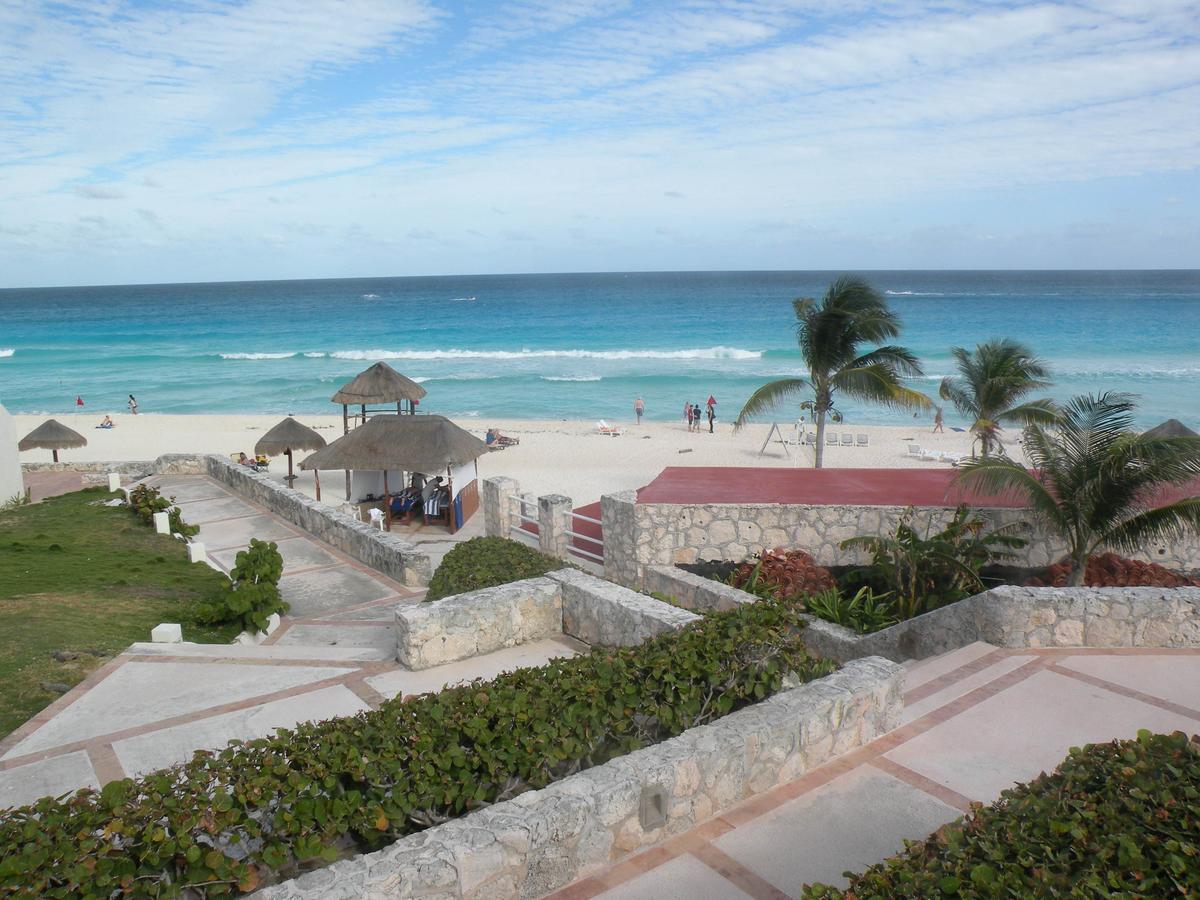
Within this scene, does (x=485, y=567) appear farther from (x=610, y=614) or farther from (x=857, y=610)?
(x=857, y=610)

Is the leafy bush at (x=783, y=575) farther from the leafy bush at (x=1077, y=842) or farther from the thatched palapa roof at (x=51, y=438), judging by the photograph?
the thatched palapa roof at (x=51, y=438)

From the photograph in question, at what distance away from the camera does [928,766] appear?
17.6 ft

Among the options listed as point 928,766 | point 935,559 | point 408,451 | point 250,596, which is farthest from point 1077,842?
point 408,451

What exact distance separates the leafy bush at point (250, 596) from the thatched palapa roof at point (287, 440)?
1123cm

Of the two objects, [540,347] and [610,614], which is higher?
[540,347]

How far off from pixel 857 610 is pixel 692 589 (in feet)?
6.58

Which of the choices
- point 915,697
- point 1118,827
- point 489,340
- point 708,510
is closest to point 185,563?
point 708,510

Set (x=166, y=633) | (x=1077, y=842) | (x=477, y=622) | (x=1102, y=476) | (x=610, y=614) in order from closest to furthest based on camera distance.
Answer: (x=1077, y=842) → (x=610, y=614) → (x=477, y=622) → (x=166, y=633) → (x=1102, y=476)

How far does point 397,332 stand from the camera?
252 feet

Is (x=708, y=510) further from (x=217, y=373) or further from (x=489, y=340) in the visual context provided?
(x=489, y=340)

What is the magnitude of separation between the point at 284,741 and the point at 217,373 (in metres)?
54.4

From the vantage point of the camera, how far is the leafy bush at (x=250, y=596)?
374 inches

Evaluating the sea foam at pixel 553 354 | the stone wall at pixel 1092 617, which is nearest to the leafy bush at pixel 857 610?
the stone wall at pixel 1092 617

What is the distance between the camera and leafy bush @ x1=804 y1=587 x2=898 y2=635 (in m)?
10.0
